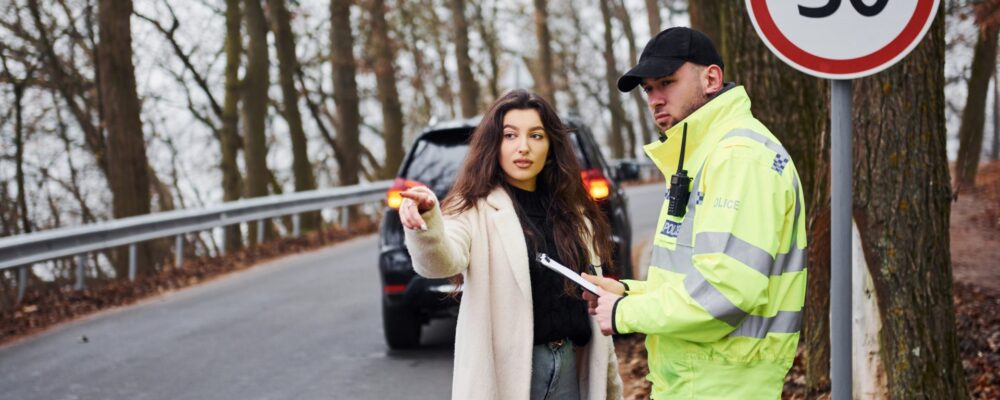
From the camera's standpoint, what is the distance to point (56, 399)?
22.8 feet

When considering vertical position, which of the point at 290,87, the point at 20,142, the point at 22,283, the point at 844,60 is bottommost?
the point at 22,283

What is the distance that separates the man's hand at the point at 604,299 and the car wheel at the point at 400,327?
16.2ft

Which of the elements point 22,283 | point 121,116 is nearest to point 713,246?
point 22,283

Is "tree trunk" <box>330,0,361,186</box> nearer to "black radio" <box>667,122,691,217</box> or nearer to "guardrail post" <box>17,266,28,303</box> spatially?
"guardrail post" <box>17,266,28,303</box>

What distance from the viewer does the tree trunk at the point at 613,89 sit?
38.0 meters

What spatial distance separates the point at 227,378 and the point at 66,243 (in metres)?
5.42

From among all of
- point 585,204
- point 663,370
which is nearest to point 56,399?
point 585,204

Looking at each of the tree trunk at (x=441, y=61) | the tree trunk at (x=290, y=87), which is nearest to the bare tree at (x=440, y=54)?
the tree trunk at (x=441, y=61)

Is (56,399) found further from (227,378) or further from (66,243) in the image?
(66,243)

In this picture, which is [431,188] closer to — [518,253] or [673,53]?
[518,253]

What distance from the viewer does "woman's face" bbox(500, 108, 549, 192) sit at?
11.5ft

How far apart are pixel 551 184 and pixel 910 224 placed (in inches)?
78.5

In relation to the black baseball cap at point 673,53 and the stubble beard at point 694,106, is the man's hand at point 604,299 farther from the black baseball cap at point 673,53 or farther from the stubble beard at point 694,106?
the black baseball cap at point 673,53

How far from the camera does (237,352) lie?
8266 mm
